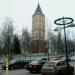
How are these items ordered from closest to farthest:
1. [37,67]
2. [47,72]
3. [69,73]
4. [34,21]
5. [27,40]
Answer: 1. [47,72]
2. [69,73]
3. [37,67]
4. [27,40]
5. [34,21]

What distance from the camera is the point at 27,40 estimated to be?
9438 centimetres

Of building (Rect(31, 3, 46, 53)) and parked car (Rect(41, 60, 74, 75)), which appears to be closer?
parked car (Rect(41, 60, 74, 75))

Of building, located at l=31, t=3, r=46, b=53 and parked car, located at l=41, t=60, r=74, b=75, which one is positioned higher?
building, located at l=31, t=3, r=46, b=53

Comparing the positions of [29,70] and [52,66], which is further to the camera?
[29,70]

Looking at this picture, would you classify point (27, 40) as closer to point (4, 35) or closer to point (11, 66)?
point (4, 35)

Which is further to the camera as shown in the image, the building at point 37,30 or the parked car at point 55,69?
the building at point 37,30

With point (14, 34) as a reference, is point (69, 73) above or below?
below

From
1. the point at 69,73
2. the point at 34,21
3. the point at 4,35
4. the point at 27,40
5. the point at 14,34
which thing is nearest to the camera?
the point at 69,73

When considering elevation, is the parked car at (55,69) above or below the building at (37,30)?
below

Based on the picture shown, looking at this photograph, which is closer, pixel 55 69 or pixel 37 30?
pixel 55 69

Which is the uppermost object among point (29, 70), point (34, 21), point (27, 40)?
point (34, 21)

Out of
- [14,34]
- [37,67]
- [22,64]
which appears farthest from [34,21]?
[37,67]

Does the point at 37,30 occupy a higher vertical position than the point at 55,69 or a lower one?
higher

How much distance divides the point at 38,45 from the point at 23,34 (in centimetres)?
1115
